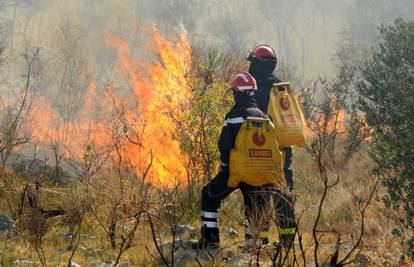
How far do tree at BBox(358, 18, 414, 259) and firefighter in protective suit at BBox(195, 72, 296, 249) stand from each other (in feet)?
4.06

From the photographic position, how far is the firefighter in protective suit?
4973 mm

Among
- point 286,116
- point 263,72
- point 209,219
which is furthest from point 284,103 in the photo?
point 209,219

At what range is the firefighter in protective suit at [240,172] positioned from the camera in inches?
196

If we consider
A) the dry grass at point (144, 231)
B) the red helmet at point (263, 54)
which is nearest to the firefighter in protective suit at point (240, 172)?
the dry grass at point (144, 231)

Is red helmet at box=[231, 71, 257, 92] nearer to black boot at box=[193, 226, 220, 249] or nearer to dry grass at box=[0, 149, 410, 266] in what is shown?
dry grass at box=[0, 149, 410, 266]

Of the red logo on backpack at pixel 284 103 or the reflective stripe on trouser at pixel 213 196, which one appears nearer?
the reflective stripe on trouser at pixel 213 196

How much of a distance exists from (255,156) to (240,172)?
0.74 ft

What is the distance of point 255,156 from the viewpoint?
4965 millimetres

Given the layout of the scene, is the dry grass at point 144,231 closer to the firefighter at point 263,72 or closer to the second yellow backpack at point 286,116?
the second yellow backpack at point 286,116

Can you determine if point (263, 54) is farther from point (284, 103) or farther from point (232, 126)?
point (232, 126)

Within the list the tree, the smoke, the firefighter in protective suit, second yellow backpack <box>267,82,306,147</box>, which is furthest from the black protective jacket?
the smoke

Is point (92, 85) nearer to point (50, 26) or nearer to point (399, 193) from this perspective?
point (50, 26)

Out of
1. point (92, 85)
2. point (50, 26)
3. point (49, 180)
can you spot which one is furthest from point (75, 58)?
point (49, 180)

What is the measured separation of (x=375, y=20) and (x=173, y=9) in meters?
17.8
